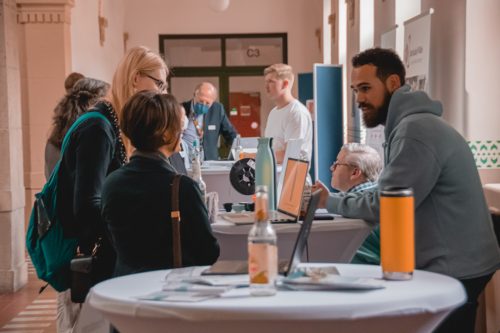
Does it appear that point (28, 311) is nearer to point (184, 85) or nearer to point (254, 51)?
point (184, 85)

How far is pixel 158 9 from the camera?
51.0 ft

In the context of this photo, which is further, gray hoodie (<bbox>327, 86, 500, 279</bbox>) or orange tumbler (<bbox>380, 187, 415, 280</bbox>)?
gray hoodie (<bbox>327, 86, 500, 279</bbox>)

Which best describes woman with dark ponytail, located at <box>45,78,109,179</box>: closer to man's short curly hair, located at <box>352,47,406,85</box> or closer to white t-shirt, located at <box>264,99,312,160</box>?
man's short curly hair, located at <box>352,47,406,85</box>

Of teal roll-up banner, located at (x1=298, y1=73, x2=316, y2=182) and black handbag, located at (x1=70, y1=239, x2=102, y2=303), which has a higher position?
teal roll-up banner, located at (x1=298, y1=73, x2=316, y2=182)

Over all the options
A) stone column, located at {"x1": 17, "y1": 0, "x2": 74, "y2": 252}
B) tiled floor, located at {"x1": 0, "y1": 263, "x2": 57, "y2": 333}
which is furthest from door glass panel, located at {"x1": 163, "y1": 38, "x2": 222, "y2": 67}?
tiled floor, located at {"x1": 0, "y1": 263, "x2": 57, "y2": 333}

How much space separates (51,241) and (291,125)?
4.21 meters

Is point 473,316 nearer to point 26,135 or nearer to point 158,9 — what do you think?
point 26,135

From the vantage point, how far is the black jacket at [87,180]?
10.9 ft

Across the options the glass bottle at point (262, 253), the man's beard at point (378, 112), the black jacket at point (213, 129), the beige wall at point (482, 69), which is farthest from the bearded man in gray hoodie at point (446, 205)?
the black jacket at point (213, 129)

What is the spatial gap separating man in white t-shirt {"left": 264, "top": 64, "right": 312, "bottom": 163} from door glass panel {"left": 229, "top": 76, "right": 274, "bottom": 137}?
26.6 feet

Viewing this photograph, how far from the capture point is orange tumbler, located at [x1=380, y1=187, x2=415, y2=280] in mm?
2320

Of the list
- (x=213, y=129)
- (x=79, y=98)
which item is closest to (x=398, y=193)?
(x=79, y=98)

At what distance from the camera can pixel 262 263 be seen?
2.23 meters

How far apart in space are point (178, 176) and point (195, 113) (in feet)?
23.4
